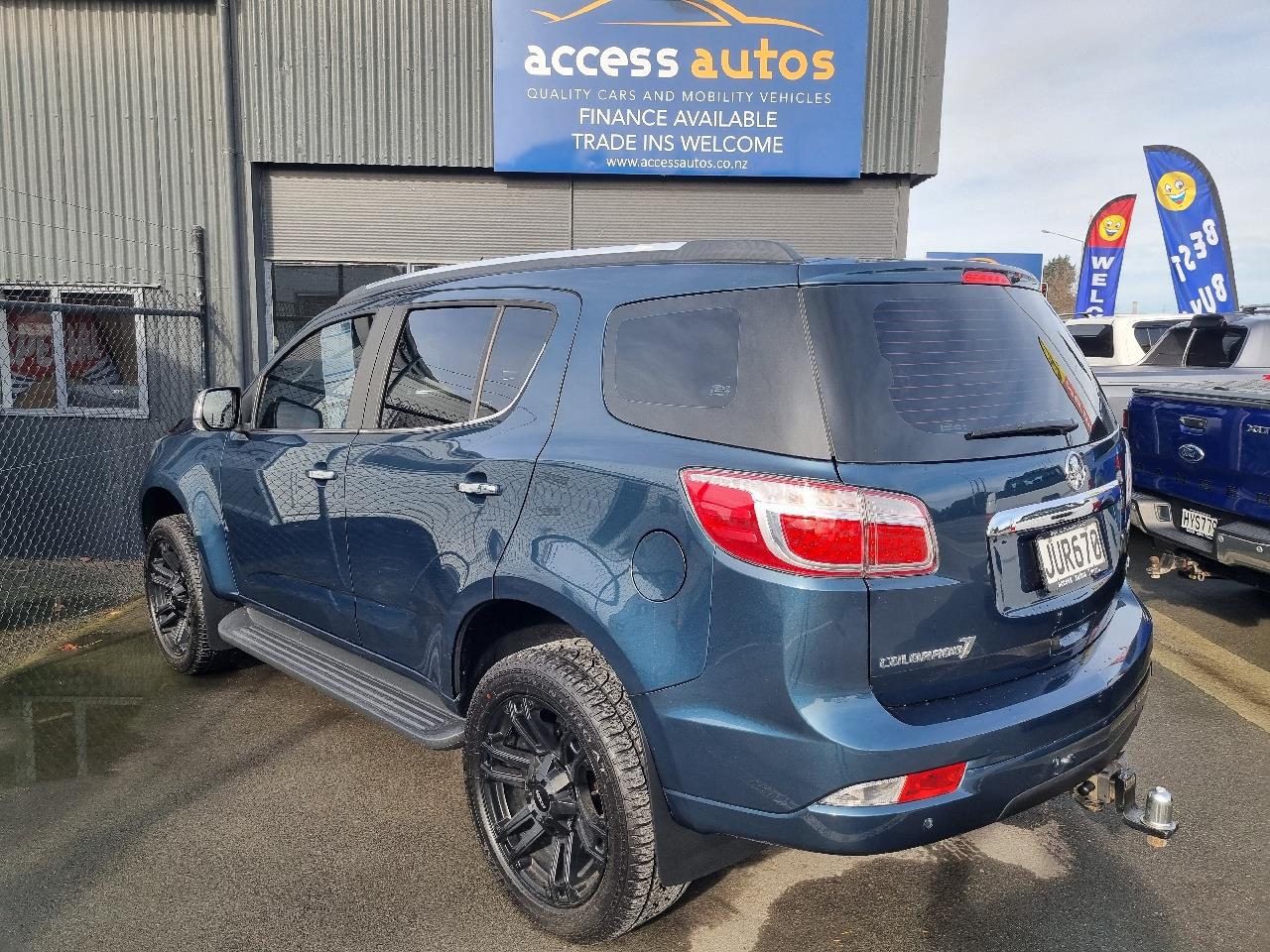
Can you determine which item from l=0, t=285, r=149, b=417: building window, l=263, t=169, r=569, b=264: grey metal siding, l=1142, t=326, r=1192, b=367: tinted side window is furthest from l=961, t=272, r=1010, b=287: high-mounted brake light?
l=0, t=285, r=149, b=417: building window

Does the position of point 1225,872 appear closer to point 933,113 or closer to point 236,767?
point 236,767

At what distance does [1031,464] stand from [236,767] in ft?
10.5

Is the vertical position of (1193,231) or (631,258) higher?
(1193,231)

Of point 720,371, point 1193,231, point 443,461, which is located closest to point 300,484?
point 443,461

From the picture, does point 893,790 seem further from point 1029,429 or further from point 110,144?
point 110,144

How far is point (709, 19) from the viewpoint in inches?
390

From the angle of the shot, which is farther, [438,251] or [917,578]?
[438,251]

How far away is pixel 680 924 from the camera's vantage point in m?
2.80

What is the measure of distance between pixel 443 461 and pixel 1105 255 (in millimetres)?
23359

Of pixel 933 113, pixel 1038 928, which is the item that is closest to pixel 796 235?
pixel 933 113

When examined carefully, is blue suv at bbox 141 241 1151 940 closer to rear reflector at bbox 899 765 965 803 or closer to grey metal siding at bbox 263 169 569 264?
rear reflector at bbox 899 765 965 803

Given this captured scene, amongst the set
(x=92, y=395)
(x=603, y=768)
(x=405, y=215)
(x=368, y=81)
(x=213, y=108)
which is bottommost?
(x=603, y=768)

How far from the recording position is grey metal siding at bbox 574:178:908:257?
10.3 m

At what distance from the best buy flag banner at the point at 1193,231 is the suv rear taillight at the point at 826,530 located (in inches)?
633
